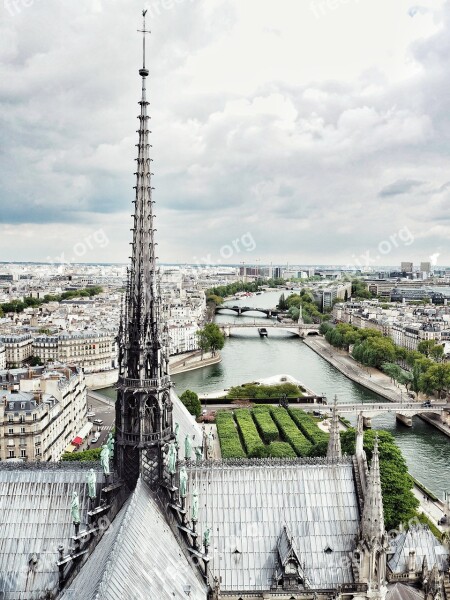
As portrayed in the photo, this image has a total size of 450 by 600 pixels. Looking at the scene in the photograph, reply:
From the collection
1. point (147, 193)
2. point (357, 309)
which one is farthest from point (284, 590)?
point (357, 309)

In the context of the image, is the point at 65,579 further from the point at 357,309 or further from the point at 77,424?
the point at 357,309

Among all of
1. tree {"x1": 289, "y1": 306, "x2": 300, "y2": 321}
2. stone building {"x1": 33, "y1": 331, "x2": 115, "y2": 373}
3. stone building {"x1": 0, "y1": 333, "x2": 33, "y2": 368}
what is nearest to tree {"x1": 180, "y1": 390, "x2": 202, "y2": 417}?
stone building {"x1": 33, "y1": 331, "x2": 115, "y2": 373}

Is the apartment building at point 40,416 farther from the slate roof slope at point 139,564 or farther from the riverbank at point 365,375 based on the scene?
the riverbank at point 365,375

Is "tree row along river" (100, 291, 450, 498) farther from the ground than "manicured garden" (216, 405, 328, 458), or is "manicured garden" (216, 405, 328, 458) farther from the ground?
"manicured garden" (216, 405, 328, 458)

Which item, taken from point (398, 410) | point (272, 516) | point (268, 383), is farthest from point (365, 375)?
point (272, 516)

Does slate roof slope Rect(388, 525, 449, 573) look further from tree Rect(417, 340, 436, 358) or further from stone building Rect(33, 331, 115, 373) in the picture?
tree Rect(417, 340, 436, 358)

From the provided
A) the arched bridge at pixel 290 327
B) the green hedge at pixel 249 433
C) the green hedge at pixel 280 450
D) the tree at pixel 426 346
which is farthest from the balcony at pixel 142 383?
the arched bridge at pixel 290 327
